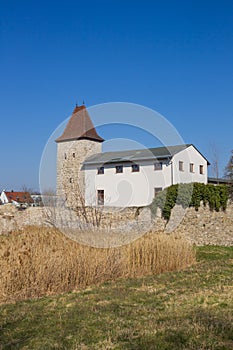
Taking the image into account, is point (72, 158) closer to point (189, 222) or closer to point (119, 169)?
point (119, 169)

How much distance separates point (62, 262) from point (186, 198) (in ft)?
33.9

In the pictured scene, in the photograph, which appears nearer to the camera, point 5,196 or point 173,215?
point 173,215

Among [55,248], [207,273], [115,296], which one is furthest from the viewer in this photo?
[207,273]

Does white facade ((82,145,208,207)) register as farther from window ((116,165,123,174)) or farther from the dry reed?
the dry reed

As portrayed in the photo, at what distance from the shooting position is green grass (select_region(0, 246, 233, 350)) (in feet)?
13.5

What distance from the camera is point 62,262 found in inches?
287

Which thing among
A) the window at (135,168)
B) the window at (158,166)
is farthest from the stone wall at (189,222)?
the window at (135,168)

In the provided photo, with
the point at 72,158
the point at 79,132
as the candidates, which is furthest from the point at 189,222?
the point at 79,132

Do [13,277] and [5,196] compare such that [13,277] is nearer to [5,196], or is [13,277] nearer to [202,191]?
[202,191]

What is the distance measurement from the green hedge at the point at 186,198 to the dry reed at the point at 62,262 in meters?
6.76

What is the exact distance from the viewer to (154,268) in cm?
931

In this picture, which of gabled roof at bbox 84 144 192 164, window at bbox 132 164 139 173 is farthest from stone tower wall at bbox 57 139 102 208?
window at bbox 132 164 139 173

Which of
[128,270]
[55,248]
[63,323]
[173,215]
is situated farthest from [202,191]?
[63,323]

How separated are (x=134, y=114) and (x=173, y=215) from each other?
7059 mm
